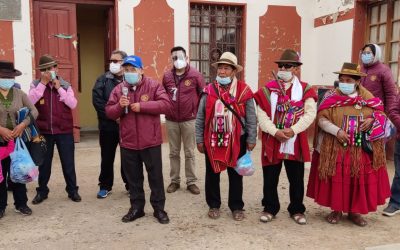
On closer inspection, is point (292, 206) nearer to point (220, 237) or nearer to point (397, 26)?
point (220, 237)

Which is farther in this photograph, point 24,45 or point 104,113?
point 24,45

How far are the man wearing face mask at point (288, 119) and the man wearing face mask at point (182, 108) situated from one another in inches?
50.6

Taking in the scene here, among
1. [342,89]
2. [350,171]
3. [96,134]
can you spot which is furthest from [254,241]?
[96,134]

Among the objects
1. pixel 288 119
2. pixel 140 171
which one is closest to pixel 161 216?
pixel 140 171

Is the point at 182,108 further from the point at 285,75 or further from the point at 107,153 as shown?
the point at 285,75

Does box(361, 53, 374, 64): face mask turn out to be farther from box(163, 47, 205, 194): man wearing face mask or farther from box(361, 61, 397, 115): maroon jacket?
box(163, 47, 205, 194): man wearing face mask

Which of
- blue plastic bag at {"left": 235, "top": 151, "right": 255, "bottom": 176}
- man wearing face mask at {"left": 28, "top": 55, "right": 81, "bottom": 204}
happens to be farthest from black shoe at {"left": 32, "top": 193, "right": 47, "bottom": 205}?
blue plastic bag at {"left": 235, "top": 151, "right": 255, "bottom": 176}

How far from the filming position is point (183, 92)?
5160 mm

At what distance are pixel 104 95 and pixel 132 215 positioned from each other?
1483 mm

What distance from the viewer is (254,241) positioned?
3.70m

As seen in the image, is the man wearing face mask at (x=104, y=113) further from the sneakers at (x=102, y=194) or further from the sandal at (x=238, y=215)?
the sandal at (x=238, y=215)

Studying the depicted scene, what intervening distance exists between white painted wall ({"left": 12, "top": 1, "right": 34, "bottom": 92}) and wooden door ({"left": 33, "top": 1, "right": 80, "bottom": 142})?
160 mm

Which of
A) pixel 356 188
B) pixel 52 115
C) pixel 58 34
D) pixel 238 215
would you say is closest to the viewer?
pixel 356 188

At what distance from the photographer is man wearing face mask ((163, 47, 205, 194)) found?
5.15 meters
